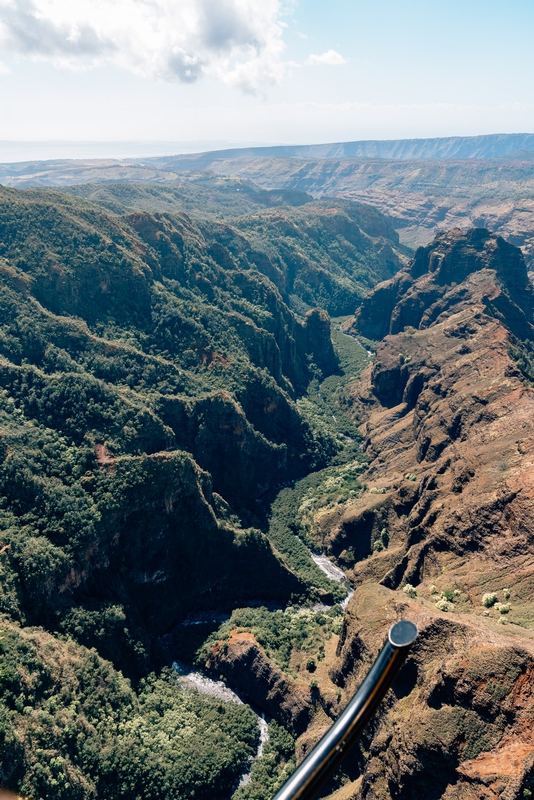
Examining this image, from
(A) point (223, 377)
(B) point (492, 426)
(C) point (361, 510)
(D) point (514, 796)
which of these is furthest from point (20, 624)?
(B) point (492, 426)

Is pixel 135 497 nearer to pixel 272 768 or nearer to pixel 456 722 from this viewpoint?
pixel 272 768

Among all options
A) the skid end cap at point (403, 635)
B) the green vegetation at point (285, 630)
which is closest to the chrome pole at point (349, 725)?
the skid end cap at point (403, 635)

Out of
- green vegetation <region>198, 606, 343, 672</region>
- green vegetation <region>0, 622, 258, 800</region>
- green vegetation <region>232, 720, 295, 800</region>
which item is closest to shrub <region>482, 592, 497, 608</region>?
green vegetation <region>198, 606, 343, 672</region>

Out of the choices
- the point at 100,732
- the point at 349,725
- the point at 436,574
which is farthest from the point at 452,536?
the point at 100,732

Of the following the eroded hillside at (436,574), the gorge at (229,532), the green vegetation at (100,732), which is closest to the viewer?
the eroded hillside at (436,574)

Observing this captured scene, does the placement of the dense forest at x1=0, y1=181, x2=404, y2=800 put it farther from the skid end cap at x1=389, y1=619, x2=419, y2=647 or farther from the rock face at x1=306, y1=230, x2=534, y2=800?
the skid end cap at x1=389, y1=619, x2=419, y2=647

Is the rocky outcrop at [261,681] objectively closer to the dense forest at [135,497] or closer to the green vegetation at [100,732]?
the dense forest at [135,497]
